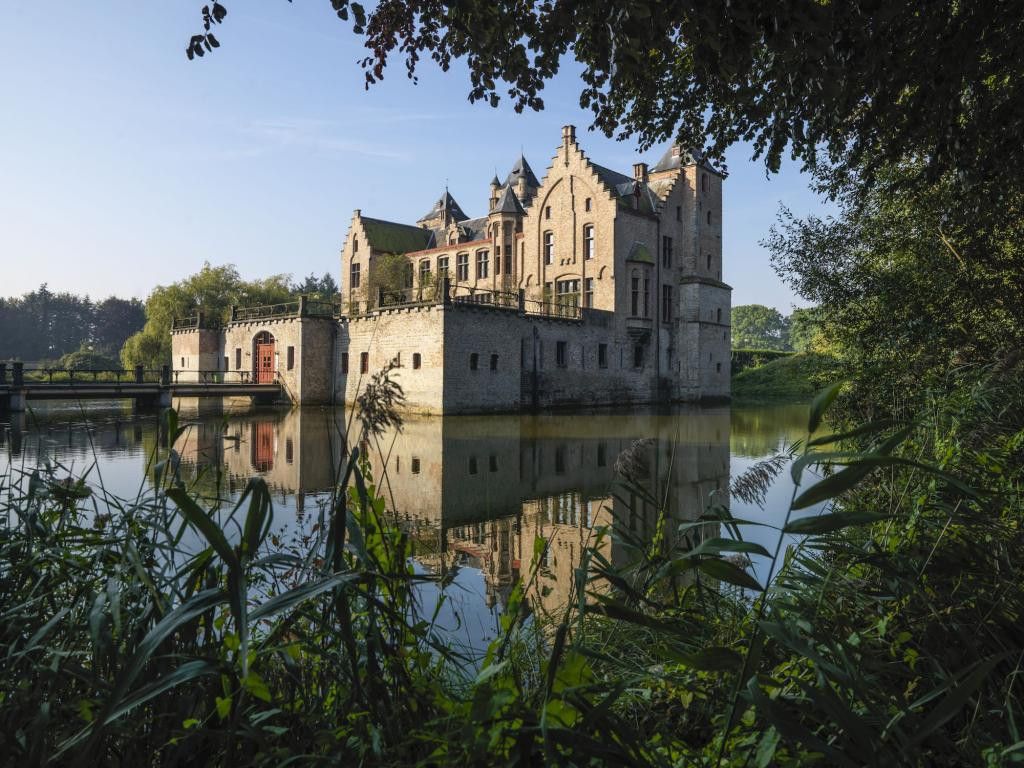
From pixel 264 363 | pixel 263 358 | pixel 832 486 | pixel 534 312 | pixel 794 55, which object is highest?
pixel 534 312

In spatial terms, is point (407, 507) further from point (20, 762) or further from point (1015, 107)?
point (1015, 107)

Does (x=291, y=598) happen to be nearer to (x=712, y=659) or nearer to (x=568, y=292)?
(x=712, y=659)

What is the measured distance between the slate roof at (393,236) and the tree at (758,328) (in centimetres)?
7257

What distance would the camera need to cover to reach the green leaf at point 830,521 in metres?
1.31

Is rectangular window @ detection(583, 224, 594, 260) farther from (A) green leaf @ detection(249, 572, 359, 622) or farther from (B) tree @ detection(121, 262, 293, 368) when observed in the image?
(A) green leaf @ detection(249, 572, 359, 622)

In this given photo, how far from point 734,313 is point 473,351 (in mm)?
91198

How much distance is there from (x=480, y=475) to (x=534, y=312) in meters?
19.6

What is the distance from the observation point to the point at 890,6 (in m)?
3.48

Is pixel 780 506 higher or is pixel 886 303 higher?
pixel 886 303

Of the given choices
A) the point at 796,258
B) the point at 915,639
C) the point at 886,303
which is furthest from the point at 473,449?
the point at 915,639

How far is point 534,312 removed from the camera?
29.3 meters

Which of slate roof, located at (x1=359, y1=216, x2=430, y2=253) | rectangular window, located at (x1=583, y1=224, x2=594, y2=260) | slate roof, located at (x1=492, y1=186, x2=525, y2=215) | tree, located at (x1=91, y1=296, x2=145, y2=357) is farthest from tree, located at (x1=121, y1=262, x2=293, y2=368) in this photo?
tree, located at (x1=91, y1=296, x2=145, y2=357)

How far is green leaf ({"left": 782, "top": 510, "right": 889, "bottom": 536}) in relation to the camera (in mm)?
1309

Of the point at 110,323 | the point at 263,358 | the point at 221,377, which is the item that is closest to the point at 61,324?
the point at 110,323
